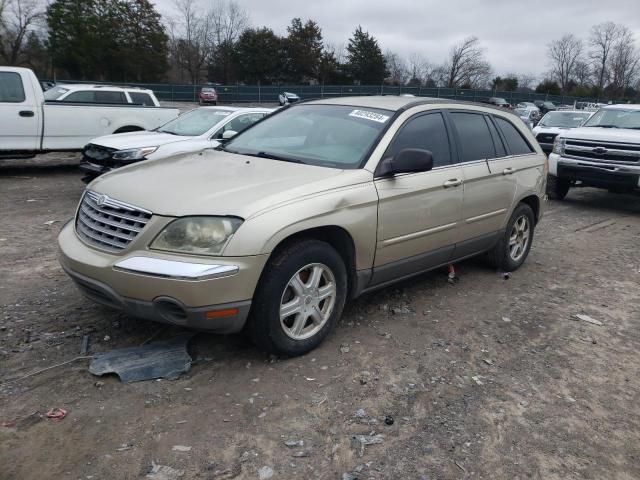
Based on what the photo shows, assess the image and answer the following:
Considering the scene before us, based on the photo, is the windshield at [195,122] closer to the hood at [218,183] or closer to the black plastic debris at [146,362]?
the hood at [218,183]

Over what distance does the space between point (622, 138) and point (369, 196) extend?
7.26 m

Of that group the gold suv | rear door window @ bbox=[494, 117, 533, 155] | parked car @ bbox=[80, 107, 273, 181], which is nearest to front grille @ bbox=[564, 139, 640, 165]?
rear door window @ bbox=[494, 117, 533, 155]

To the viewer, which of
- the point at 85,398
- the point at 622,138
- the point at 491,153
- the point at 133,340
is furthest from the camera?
the point at 622,138

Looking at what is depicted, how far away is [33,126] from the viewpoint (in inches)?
382

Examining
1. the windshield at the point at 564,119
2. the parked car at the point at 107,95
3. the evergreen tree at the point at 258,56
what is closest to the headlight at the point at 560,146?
the windshield at the point at 564,119

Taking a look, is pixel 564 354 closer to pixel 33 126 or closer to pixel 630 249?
pixel 630 249

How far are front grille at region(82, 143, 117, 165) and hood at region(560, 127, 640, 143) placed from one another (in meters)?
7.97

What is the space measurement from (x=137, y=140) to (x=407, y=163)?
580 cm

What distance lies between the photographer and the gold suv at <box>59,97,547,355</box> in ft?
10.3

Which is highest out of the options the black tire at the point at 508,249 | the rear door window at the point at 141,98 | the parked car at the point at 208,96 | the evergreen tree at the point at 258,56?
the evergreen tree at the point at 258,56

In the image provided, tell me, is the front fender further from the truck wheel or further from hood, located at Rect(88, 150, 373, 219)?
the truck wheel

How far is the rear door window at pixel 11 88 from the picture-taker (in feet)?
31.0

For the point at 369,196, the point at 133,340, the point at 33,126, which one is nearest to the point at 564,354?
the point at 369,196

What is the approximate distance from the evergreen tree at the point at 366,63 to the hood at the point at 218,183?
6474cm
